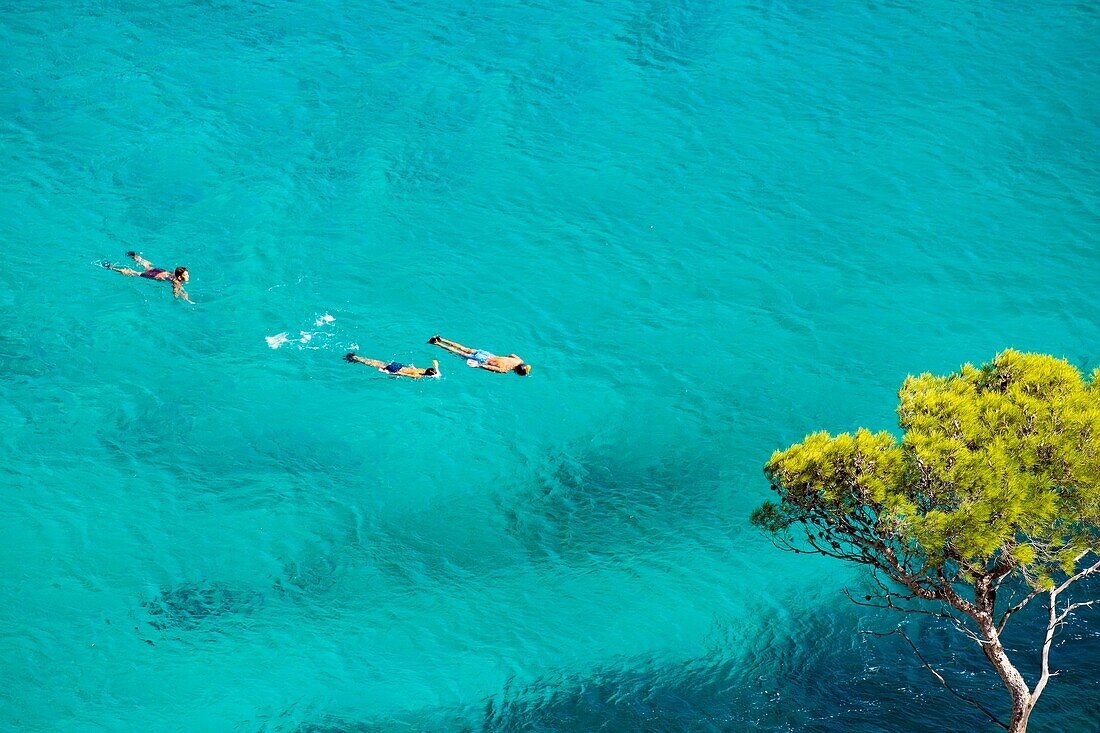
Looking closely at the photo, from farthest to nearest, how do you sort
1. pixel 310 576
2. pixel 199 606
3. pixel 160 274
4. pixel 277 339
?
pixel 160 274 → pixel 277 339 → pixel 310 576 → pixel 199 606

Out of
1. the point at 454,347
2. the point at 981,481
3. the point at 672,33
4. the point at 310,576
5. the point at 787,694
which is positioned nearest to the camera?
the point at 981,481

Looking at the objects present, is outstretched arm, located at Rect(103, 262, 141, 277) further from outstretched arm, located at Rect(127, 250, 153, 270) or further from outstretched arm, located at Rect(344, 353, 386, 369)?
outstretched arm, located at Rect(344, 353, 386, 369)

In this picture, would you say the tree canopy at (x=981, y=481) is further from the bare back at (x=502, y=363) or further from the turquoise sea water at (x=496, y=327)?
the bare back at (x=502, y=363)

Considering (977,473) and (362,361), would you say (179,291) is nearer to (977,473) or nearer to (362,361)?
(362,361)

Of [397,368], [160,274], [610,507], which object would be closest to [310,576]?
[397,368]

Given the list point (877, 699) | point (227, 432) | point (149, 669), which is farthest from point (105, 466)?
point (877, 699)

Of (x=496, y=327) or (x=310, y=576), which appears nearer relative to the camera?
(x=310, y=576)
